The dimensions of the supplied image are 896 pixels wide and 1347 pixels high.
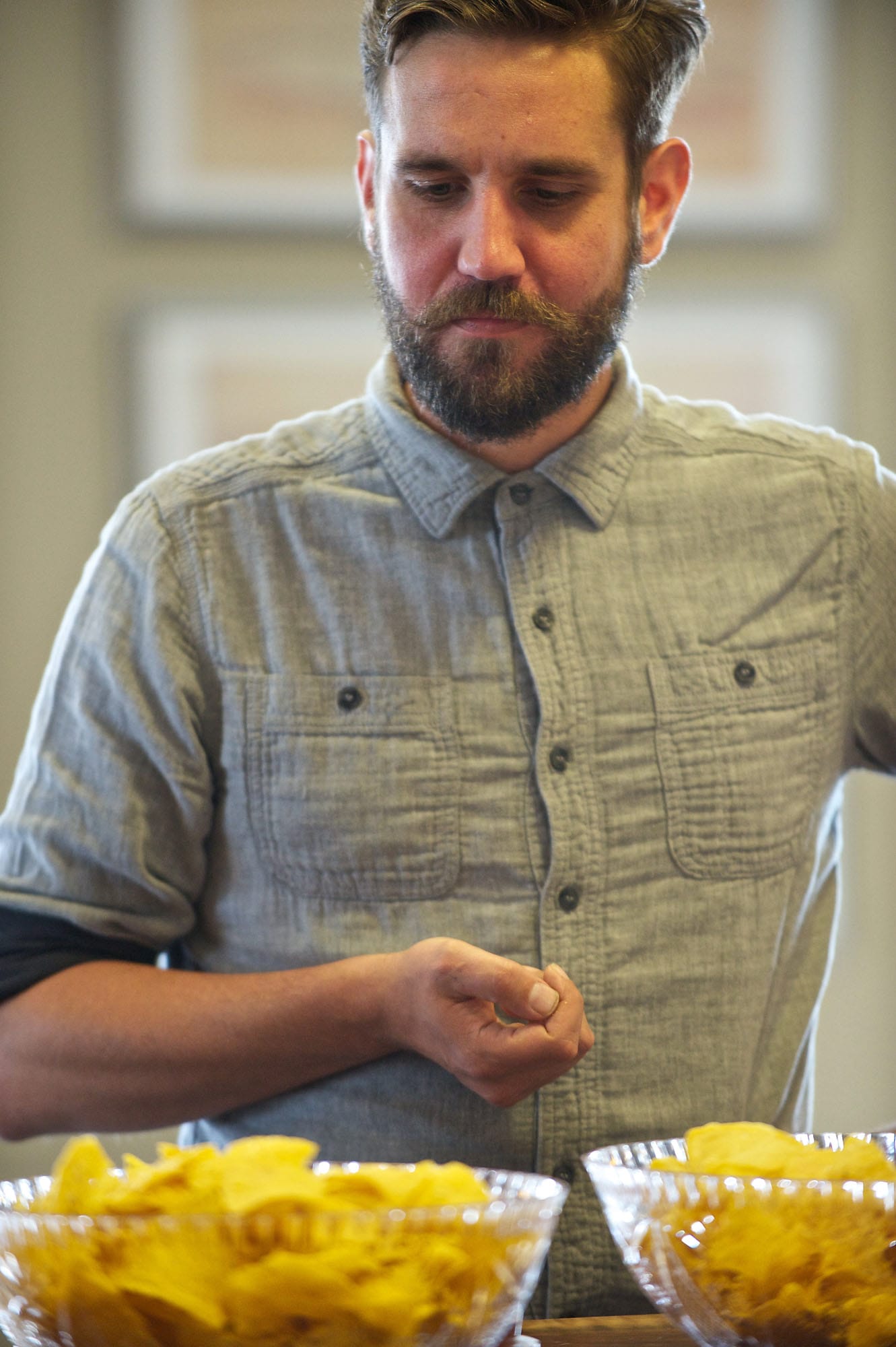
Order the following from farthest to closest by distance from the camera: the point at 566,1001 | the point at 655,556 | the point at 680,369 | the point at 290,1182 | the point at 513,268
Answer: the point at 680,369 < the point at 655,556 < the point at 513,268 < the point at 566,1001 < the point at 290,1182

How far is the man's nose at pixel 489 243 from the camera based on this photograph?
1.04 m

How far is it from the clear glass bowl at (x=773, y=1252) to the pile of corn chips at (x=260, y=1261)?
0.08 meters

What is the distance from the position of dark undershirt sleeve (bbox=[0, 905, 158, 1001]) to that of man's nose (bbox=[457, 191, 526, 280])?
0.56 meters

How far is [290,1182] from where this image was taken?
0.56m

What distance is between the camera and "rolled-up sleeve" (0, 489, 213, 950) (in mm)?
1093

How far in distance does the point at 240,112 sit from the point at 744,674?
1598 mm

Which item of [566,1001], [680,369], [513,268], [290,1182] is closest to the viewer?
[290,1182]

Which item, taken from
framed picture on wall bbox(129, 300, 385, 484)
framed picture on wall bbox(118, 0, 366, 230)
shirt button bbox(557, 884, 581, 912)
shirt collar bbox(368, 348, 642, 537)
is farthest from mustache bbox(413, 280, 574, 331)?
framed picture on wall bbox(118, 0, 366, 230)

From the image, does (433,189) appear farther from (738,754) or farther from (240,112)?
(240,112)

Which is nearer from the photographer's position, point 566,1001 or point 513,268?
point 566,1001

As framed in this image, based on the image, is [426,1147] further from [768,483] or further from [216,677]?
[768,483]

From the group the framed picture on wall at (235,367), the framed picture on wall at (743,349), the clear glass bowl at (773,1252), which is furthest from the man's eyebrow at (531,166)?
the framed picture on wall at (743,349)

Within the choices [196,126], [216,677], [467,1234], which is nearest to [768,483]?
[216,677]

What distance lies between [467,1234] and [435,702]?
1.98 ft
